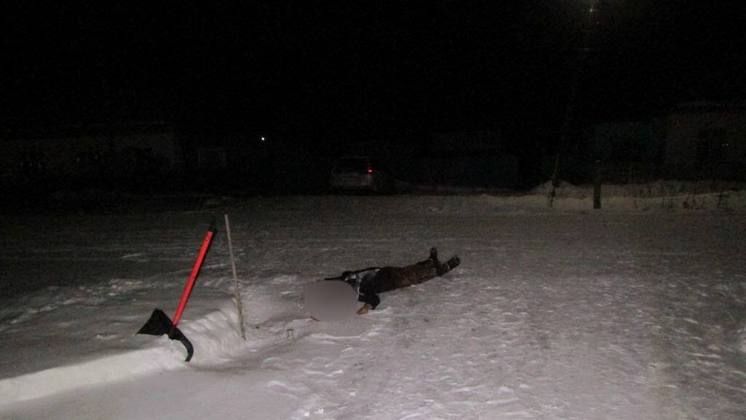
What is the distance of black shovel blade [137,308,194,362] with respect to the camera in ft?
16.8

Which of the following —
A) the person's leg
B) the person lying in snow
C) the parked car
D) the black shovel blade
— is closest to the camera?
the black shovel blade

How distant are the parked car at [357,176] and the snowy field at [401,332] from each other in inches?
334

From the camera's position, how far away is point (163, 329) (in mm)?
5238

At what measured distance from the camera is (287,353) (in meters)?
5.35

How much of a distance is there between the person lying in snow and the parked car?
38.2 feet

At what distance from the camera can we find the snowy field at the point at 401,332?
4277mm

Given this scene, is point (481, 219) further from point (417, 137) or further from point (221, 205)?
point (417, 137)

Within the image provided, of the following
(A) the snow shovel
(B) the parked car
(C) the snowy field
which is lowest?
(C) the snowy field

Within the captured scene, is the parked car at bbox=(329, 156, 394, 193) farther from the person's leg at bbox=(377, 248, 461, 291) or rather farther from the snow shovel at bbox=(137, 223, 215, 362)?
the snow shovel at bbox=(137, 223, 215, 362)

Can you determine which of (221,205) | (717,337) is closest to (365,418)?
(717,337)

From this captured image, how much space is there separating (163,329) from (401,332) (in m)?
2.54

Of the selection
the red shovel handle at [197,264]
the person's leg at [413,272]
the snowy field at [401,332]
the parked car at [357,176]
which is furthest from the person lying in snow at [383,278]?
the parked car at [357,176]

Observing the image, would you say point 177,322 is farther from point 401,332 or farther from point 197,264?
point 401,332

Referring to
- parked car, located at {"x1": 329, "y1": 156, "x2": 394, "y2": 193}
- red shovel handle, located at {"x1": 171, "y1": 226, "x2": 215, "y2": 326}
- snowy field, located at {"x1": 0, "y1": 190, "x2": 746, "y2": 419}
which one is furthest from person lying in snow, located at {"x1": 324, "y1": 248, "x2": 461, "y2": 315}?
parked car, located at {"x1": 329, "y1": 156, "x2": 394, "y2": 193}
